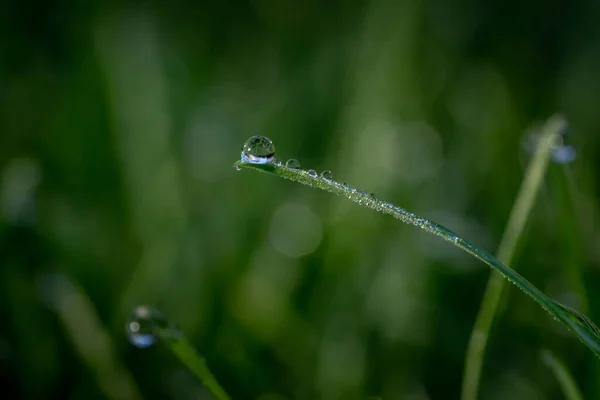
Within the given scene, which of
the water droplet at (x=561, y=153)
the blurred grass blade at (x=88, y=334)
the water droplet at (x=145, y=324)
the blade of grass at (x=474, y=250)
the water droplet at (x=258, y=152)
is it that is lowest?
the blurred grass blade at (x=88, y=334)

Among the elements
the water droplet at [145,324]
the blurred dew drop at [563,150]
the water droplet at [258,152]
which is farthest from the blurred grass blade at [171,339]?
the blurred dew drop at [563,150]

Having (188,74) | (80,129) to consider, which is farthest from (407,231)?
(188,74)

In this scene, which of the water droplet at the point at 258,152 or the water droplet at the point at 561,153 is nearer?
the water droplet at the point at 258,152

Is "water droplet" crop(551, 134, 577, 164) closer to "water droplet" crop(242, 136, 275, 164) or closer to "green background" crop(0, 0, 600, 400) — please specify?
"green background" crop(0, 0, 600, 400)

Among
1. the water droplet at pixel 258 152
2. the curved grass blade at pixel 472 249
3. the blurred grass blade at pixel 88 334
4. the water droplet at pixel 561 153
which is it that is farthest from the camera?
the blurred grass blade at pixel 88 334

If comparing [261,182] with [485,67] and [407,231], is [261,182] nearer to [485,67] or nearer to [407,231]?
[407,231]

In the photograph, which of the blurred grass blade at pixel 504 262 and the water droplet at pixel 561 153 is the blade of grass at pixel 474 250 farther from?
the water droplet at pixel 561 153

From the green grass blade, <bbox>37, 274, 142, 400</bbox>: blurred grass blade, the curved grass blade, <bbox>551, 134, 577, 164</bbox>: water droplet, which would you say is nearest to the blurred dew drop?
<bbox>551, 134, 577, 164</bbox>: water droplet

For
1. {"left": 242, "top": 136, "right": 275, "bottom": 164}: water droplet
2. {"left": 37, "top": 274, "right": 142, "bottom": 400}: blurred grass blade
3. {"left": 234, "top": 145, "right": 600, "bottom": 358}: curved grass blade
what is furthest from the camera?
{"left": 37, "top": 274, "right": 142, "bottom": 400}: blurred grass blade

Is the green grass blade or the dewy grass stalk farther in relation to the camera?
the green grass blade
